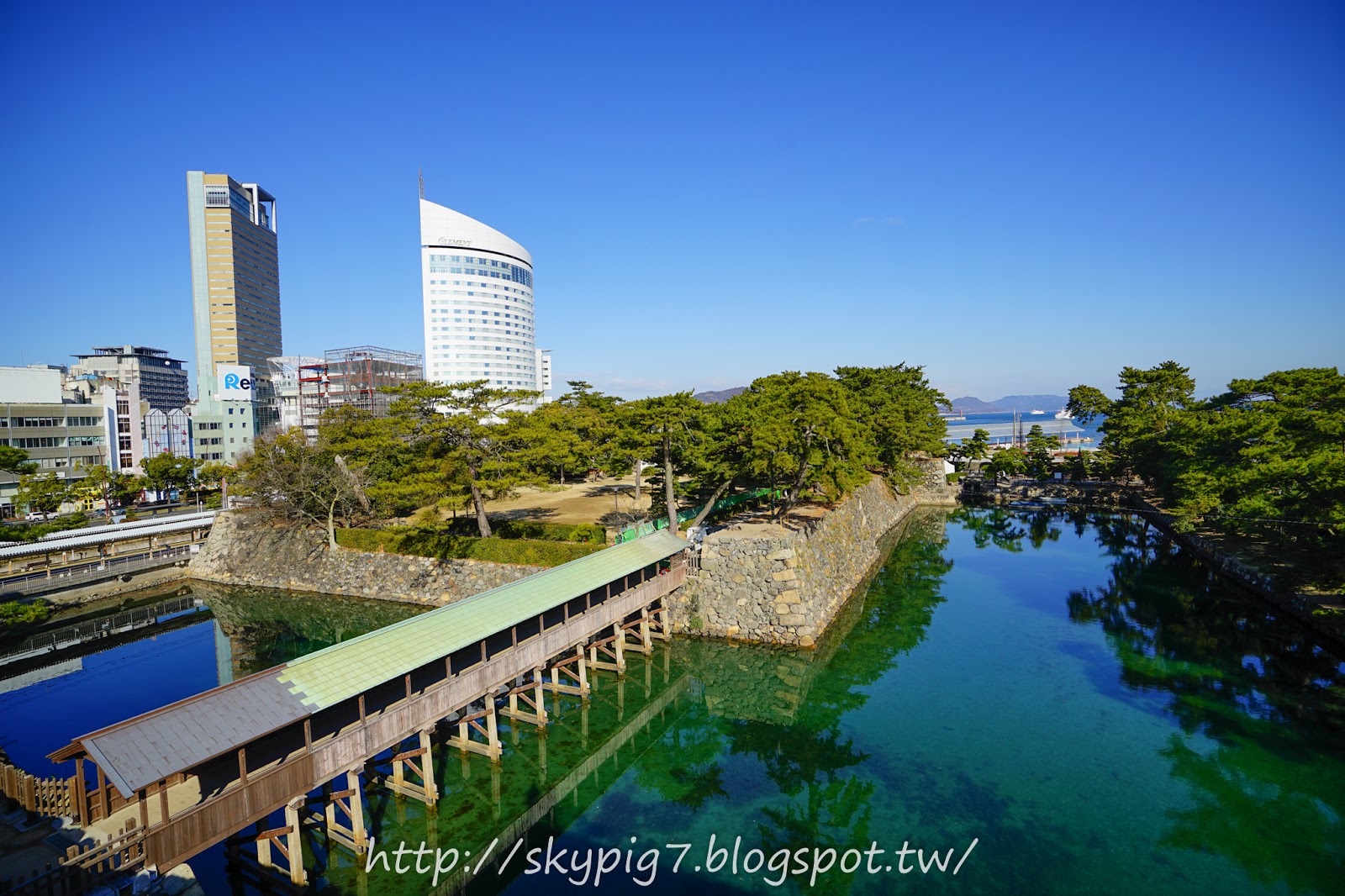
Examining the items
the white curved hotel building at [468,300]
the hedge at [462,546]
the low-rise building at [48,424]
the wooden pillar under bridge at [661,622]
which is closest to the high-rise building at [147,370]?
the white curved hotel building at [468,300]

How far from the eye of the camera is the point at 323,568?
3606 cm

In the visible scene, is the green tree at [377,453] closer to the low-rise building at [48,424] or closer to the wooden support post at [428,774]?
the wooden support post at [428,774]

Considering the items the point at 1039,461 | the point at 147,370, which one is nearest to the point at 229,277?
the point at 147,370

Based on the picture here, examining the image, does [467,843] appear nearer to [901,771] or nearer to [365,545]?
[901,771]

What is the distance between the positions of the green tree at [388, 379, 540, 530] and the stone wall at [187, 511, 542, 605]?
270 centimetres

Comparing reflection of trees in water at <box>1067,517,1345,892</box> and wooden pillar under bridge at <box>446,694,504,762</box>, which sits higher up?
wooden pillar under bridge at <box>446,694,504,762</box>

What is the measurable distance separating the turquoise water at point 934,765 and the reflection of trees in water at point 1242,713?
0.08 meters

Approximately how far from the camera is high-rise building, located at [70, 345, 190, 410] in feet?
371

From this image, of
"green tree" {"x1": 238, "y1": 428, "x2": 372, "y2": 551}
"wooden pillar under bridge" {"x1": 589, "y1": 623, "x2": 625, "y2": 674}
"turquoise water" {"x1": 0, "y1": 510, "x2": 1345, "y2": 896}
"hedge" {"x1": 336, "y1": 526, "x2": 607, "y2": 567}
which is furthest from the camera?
"green tree" {"x1": 238, "y1": 428, "x2": 372, "y2": 551}

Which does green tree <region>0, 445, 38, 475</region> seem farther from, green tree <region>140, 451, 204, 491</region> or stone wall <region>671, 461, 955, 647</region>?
stone wall <region>671, 461, 955, 647</region>

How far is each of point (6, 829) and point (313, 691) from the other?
5158 millimetres

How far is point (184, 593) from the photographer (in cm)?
3650

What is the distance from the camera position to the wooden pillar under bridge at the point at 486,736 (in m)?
17.9

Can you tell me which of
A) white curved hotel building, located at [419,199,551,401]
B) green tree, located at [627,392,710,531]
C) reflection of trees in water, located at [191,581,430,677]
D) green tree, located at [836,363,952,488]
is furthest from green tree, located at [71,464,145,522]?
white curved hotel building, located at [419,199,551,401]
